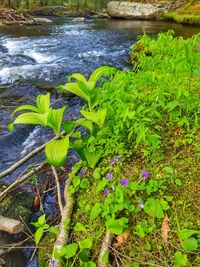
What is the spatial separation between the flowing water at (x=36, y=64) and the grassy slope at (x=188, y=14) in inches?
242

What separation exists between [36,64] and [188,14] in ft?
43.6

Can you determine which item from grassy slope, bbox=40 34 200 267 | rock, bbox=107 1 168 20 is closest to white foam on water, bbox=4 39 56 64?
grassy slope, bbox=40 34 200 267

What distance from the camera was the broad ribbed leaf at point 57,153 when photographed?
93.7 inches

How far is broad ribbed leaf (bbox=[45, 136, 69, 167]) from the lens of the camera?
7.81 ft

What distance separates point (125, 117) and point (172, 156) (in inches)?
18.5

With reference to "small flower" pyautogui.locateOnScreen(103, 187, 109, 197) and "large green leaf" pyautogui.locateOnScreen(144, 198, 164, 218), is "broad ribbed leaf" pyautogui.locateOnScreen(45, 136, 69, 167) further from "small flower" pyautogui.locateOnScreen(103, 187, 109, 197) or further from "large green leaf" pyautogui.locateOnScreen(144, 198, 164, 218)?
"large green leaf" pyautogui.locateOnScreen(144, 198, 164, 218)

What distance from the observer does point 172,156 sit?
2574 millimetres

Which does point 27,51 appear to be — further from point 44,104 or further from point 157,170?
point 157,170

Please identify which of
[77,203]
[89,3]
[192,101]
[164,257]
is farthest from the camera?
[89,3]

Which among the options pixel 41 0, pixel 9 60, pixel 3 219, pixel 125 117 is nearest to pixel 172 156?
pixel 125 117

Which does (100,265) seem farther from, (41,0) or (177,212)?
(41,0)

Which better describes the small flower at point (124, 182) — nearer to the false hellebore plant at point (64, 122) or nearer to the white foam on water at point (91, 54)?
the false hellebore plant at point (64, 122)

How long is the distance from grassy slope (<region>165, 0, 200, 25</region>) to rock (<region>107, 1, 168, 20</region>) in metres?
1.03

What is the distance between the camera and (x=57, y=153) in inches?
95.1
